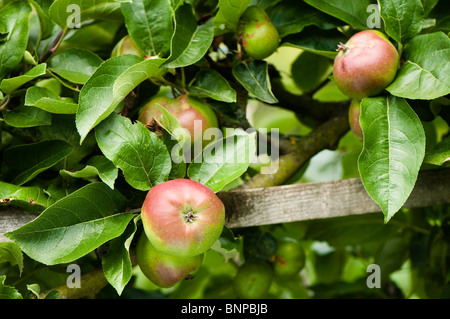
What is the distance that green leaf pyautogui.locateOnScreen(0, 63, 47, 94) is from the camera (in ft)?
2.06

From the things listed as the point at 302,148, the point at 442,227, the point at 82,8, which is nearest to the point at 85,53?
the point at 82,8

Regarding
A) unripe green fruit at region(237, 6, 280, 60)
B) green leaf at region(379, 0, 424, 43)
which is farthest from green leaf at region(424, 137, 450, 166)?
unripe green fruit at region(237, 6, 280, 60)

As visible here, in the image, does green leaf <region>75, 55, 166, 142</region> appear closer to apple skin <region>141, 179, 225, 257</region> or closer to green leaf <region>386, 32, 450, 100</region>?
apple skin <region>141, 179, 225, 257</region>

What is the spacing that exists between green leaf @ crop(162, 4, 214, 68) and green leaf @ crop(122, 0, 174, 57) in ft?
0.05

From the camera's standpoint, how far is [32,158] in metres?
0.67

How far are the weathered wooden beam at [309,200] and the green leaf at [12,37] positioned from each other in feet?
1.04

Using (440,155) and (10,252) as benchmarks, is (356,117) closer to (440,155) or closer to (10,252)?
(440,155)

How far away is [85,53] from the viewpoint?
2.31 feet

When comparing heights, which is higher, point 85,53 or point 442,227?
point 85,53

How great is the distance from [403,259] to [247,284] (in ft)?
1.08

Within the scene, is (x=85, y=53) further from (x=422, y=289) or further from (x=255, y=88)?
(x=422, y=289)

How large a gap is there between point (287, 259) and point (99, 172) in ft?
1.32
